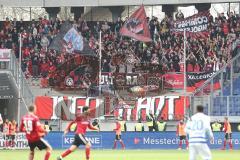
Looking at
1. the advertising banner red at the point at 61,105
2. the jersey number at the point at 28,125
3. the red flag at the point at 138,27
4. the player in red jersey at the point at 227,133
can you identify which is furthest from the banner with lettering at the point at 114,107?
the jersey number at the point at 28,125

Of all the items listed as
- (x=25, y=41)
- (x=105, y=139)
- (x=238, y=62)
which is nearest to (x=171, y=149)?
(x=105, y=139)

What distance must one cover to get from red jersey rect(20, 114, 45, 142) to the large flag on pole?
86.9 feet

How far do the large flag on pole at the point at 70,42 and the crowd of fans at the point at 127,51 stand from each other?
2.54 m

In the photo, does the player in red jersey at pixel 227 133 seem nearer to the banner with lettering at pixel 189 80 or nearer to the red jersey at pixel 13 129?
the banner with lettering at pixel 189 80

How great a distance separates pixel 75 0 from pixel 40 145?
122 ft

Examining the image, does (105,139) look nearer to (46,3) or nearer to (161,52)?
(161,52)

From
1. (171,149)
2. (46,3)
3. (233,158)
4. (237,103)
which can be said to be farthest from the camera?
(46,3)

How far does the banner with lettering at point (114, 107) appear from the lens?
54.0 metres

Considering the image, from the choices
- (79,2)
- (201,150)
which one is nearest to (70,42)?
(79,2)

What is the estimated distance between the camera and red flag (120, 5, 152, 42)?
5412 cm

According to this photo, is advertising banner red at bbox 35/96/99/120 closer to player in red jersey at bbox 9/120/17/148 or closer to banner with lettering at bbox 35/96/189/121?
banner with lettering at bbox 35/96/189/121

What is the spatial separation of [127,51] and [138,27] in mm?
5452

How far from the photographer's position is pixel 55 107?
5497 centimetres

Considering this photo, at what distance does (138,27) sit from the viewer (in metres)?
54.2
